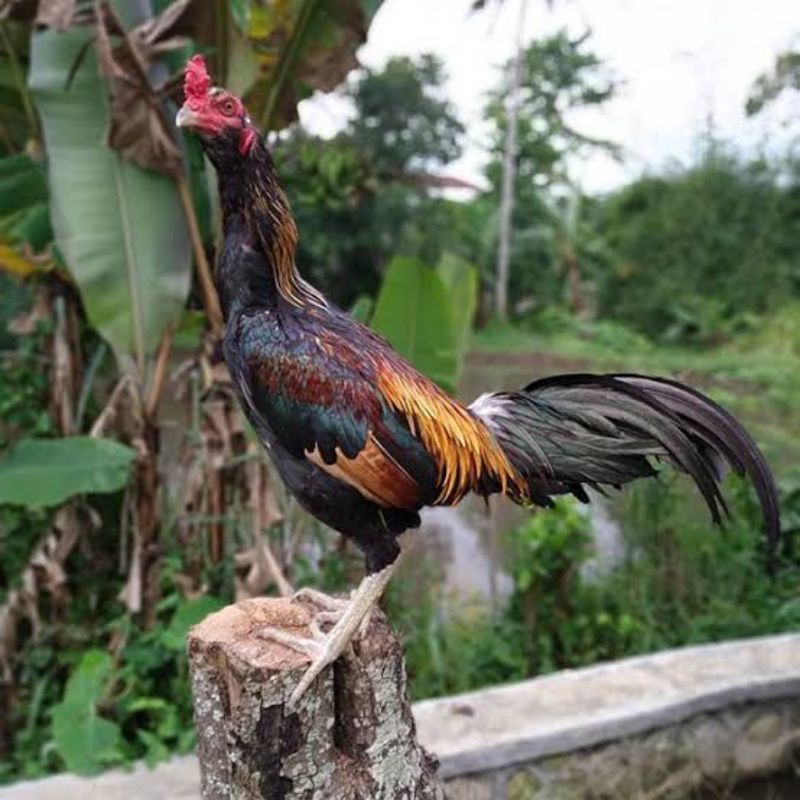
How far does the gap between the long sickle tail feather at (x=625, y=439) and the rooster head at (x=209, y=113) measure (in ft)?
2.31

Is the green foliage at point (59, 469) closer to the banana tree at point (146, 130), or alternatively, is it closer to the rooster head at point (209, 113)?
the banana tree at point (146, 130)

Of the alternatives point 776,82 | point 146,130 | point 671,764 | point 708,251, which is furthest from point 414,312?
point 708,251

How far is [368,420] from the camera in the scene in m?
1.46

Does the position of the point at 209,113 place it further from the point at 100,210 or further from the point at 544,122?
the point at 544,122

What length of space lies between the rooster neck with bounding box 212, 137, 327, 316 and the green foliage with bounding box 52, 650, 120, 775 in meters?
1.70

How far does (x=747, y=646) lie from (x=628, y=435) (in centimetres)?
207

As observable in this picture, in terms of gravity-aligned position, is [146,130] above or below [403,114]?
below

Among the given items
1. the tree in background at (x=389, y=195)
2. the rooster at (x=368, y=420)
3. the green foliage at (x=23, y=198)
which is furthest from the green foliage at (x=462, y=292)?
the tree in background at (x=389, y=195)

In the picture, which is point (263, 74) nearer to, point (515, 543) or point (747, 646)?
point (515, 543)

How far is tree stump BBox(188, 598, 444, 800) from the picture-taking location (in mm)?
1479

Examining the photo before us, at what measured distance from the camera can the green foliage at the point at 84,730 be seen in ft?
8.30

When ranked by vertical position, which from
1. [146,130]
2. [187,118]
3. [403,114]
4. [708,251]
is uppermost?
[403,114]

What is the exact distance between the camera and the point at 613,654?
362 centimetres

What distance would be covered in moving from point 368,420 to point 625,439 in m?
0.49
